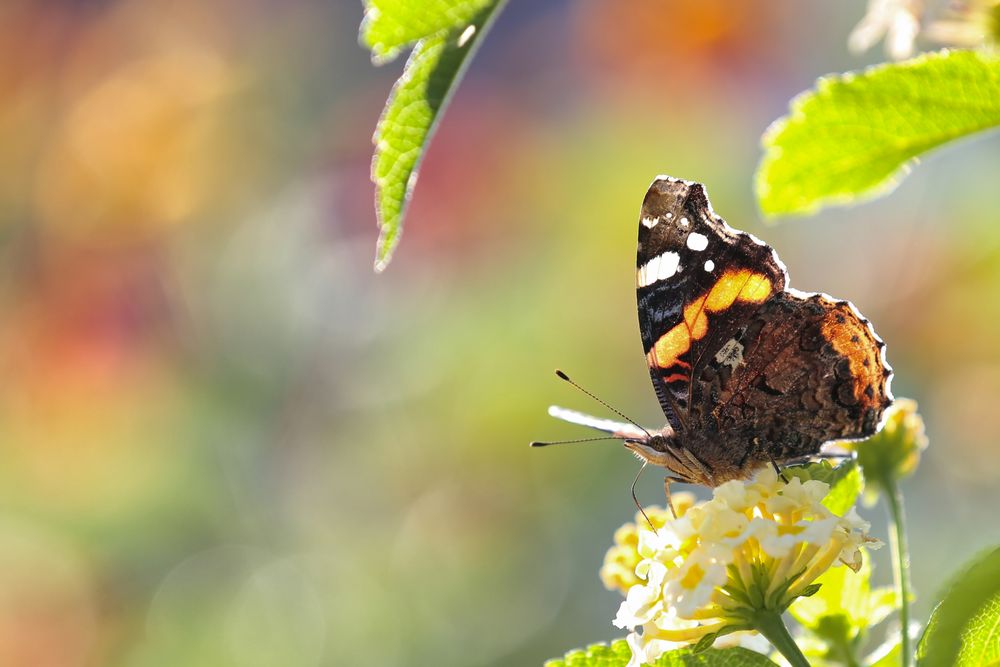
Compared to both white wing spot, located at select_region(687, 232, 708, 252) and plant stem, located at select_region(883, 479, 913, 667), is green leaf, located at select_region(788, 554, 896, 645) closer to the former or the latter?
plant stem, located at select_region(883, 479, 913, 667)

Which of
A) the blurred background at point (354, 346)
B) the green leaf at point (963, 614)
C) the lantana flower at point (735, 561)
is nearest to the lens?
the green leaf at point (963, 614)

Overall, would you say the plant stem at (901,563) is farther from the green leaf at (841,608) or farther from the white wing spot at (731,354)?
the white wing spot at (731,354)

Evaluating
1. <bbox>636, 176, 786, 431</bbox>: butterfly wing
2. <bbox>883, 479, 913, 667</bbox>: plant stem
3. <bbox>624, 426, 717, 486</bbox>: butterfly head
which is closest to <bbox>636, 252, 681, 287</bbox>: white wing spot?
<bbox>636, 176, 786, 431</bbox>: butterfly wing

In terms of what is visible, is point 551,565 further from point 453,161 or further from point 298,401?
point 453,161

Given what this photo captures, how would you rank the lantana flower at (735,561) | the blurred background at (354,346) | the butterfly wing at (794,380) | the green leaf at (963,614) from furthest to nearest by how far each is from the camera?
1. the blurred background at (354,346)
2. the butterfly wing at (794,380)
3. the lantana flower at (735,561)
4. the green leaf at (963,614)

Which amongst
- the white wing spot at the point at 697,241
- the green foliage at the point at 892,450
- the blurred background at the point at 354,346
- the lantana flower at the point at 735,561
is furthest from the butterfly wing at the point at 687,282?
the blurred background at the point at 354,346

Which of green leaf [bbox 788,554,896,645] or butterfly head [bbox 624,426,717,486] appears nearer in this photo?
green leaf [bbox 788,554,896,645]
